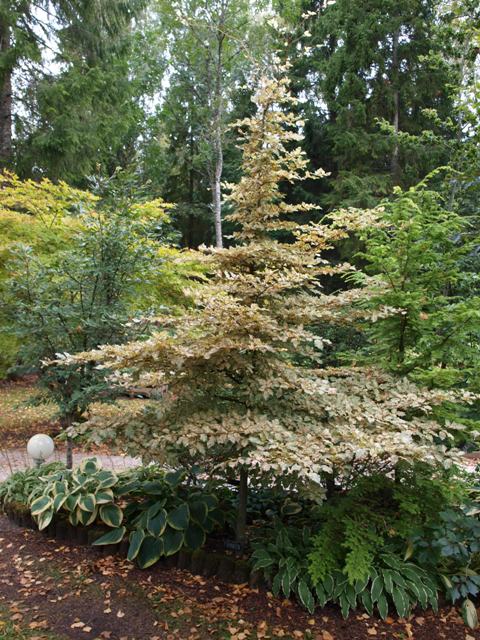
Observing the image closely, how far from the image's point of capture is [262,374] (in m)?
2.87

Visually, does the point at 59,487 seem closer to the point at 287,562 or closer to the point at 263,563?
the point at 263,563

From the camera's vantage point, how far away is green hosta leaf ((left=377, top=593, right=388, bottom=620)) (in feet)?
8.69

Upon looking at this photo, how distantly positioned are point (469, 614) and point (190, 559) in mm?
1596

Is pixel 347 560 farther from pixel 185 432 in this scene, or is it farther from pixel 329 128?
pixel 329 128

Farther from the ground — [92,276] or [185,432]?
[92,276]

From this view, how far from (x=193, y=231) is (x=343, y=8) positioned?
751cm

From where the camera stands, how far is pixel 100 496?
334 cm

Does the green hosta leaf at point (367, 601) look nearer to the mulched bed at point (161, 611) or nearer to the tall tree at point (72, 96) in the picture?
the mulched bed at point (161, 611)

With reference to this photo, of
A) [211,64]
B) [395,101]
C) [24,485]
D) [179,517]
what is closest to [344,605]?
[179,517]

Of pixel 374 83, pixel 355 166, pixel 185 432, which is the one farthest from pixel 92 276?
pixel 374 83

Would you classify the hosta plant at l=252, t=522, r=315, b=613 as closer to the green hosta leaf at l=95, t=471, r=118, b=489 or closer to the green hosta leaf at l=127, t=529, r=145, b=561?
the green hosta leaf at l=127, t=529, r=145, b=561

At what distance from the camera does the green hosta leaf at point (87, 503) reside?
3.28 meters

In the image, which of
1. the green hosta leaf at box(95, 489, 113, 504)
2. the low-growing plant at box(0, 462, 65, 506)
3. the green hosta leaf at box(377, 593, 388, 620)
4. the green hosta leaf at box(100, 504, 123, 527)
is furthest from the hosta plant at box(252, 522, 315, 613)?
the low-growing plant at box(0, 462, 65, 506)

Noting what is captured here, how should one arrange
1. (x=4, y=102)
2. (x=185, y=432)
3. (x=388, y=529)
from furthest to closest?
(x=4, y=102) → (x=388, y=529) → (x=185, y=432)
